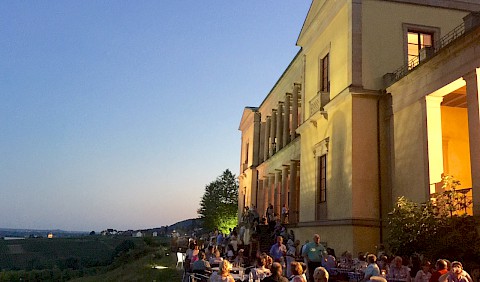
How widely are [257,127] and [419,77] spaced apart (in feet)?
82.8

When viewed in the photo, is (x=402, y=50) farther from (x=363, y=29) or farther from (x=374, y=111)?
(x=374, y=111)

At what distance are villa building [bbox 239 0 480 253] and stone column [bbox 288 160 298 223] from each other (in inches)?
169

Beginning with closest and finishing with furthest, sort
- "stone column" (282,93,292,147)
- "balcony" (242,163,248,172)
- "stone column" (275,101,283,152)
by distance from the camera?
"stone column" (282,93,292,147) → "stone column" (275,101,283,152) → "balcony" (242,163,248,172)

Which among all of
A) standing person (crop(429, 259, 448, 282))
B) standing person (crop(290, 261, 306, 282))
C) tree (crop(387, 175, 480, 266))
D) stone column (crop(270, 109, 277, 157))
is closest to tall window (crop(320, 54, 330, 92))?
tree (crop(387, 175, 480, 266))

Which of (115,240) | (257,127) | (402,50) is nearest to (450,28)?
(402,50)

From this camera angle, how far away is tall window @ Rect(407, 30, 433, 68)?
17.4m

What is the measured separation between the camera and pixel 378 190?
52.4 feet

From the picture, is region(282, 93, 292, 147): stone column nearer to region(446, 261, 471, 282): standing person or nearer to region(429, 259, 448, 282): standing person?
region(429, 259, 448, 282): standing person

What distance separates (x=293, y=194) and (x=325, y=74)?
856 cm

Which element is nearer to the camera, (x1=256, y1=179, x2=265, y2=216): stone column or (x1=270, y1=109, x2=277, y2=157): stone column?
(x1=270, y1=109, x2=277, y2=157): stone column

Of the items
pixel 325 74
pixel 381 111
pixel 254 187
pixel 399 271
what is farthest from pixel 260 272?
pixel 254 187

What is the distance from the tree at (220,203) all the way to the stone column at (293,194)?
28.1m

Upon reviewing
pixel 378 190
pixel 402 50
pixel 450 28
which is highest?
pixel 450 28

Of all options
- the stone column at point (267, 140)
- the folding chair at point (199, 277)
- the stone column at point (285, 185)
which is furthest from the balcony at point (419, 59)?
the stone column at point (267, 140)
